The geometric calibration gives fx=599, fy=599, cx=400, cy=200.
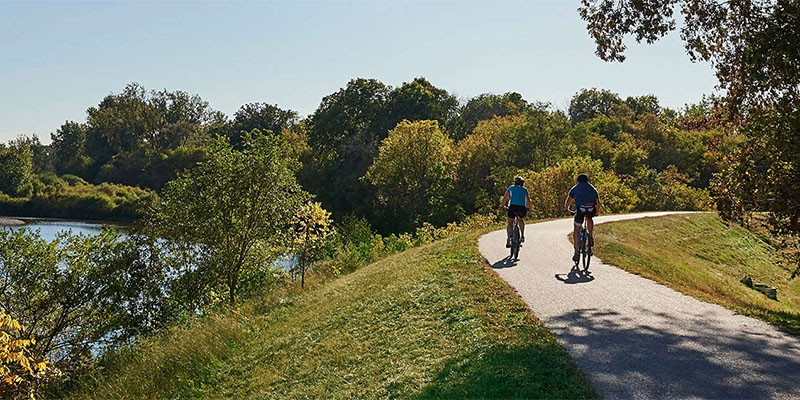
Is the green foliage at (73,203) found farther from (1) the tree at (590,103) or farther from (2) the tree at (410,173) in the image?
(1) the tree at (590,103)

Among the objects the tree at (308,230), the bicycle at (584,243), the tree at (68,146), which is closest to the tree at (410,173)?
the tree at (308,230)

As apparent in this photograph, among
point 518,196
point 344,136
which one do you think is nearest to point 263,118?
point 344,136

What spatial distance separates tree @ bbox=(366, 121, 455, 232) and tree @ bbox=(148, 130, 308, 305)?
31.1 metres

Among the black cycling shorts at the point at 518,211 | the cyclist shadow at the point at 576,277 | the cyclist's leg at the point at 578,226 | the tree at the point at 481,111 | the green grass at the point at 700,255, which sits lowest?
the green grass at the point at 700,255

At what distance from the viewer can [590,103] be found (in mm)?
95750

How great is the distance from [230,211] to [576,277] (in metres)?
12.8

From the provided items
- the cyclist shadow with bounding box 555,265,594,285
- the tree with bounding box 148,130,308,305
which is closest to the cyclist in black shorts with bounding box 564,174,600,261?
the cyclist shadow with bounding box 555,265,594,285

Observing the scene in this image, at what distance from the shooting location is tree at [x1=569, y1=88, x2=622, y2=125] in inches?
3716

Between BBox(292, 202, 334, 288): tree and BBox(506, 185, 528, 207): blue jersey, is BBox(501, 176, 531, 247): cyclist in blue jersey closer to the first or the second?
BBox(506, 185, 528, 207): blue jersey

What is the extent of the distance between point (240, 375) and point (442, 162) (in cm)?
4564

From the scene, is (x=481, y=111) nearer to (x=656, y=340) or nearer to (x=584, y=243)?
(x=584, y=243)

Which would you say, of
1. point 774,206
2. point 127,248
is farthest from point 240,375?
point 127,248

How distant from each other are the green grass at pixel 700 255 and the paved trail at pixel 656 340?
2302mm

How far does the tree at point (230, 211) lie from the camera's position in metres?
21.0
